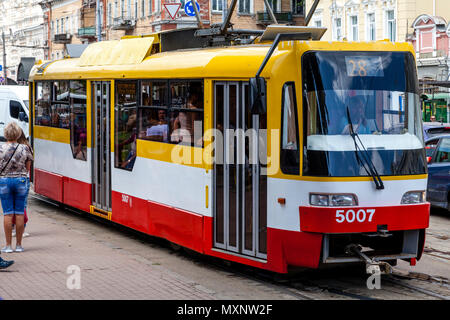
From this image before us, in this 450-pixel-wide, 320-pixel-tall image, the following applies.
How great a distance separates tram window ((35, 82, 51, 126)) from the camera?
16.8 metres

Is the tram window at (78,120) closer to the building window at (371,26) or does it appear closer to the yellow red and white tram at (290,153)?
the yellow red and white tram at (290,153)

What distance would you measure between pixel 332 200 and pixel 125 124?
16.0ft

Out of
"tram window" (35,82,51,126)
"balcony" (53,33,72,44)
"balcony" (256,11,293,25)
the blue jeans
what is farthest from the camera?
"balcony" (53,33,72,44)

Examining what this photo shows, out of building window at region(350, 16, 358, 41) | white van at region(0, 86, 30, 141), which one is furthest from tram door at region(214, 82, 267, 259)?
building window at region(350, 16, 358, 41)

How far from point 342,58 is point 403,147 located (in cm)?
115

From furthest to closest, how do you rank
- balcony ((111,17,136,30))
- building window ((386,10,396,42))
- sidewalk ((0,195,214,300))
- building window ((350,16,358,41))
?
balcony ((111,17,136,30)) < building window ((350,16,358,41)) < building window ((386,10,396,42)) < sidewalk ((0,195,214,300))

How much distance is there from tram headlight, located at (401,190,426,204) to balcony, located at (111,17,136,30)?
5421 cm

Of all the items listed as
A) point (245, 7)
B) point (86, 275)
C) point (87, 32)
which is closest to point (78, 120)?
point (86, 275)

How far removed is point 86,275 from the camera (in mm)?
9734

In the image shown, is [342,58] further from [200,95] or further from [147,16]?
[147,16]

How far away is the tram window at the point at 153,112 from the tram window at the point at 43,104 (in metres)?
4.88

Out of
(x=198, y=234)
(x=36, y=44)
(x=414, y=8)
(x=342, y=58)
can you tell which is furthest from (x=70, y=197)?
(x=36, y=44)

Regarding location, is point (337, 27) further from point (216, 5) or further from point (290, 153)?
point (290, 153)

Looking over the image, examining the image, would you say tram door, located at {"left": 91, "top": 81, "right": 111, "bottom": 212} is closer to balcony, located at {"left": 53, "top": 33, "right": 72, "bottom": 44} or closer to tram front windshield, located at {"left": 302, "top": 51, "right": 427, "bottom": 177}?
tram front windshield, located at {"left": 302, "top": 51, "right": 427, "bottom": 177}
